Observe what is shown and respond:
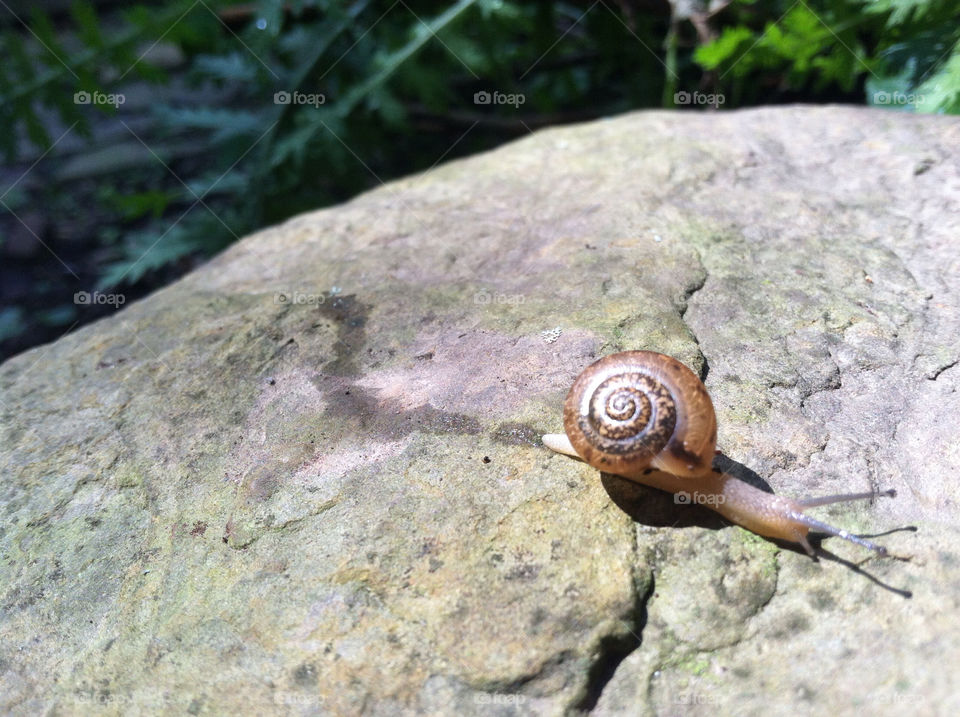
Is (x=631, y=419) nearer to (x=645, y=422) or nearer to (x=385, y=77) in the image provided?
(x=645, y=422)

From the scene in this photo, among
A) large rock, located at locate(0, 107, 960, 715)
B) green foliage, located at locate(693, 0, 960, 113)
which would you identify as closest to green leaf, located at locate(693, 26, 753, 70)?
green foliage, located at locate(693, 0, 960, 113)

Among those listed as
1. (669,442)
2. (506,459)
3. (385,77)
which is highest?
(385,77)

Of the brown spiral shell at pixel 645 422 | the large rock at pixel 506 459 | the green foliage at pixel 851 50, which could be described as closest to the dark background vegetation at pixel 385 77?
the green foliage at pixel 851 50

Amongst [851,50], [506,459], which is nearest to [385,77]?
[851,50]

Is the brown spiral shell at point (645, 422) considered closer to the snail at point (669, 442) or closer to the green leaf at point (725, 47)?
the snail at point (669, 442)

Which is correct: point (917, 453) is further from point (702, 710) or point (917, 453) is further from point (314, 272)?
point (314, 272)

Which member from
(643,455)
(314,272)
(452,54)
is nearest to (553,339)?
(643,455)
